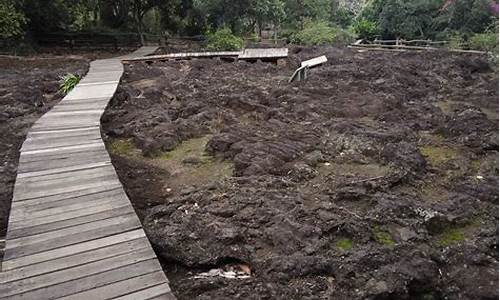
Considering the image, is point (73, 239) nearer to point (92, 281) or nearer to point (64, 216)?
point (64, 216)

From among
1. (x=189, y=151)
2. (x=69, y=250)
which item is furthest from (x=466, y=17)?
(x=69, y=250)

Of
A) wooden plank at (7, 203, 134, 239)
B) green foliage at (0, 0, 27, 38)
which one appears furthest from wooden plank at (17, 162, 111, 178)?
green foliage at (0, 0, 27, 38)

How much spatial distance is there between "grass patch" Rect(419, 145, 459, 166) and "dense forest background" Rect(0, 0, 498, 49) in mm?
10916

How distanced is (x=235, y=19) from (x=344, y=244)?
19.4 metres

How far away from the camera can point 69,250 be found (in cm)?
371

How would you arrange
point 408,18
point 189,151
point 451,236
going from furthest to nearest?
point 408,18 < point 189,151 < point 451,236

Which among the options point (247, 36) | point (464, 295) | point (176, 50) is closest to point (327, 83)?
point (464, 295)

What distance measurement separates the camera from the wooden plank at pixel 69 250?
3.52 meters

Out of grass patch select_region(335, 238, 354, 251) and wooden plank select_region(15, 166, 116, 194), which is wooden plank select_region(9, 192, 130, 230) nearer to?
wooden plank select_region(15, 166, 116, 194)

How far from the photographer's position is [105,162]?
545 cm

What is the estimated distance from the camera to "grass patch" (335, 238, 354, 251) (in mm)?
4312

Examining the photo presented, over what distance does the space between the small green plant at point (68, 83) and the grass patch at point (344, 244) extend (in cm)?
816

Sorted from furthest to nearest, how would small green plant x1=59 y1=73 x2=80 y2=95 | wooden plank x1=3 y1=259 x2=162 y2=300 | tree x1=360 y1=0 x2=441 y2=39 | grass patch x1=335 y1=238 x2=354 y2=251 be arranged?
tree x1=360 y1=0 x2=441 y2=39
small green plant x1=59 y1=73 x2=80 y2=95
grass patch x1=335 y1=238 x2=354 y2=251
wooden plank x1=3 y1=259 x2=162 y2=300

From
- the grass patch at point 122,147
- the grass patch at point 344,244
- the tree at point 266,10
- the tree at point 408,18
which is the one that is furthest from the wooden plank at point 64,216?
the tree at point 408,18
